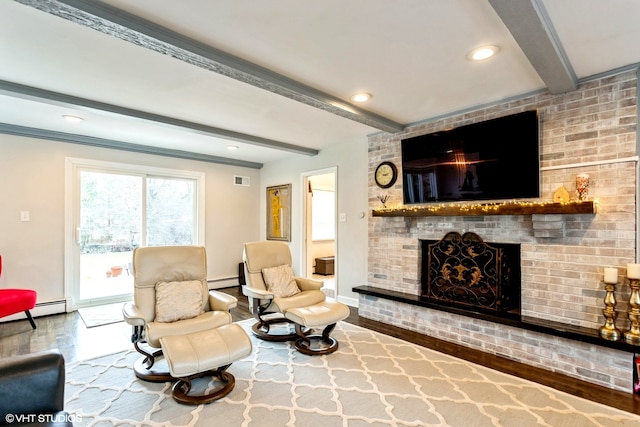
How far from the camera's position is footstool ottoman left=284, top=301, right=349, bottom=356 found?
2916 mm

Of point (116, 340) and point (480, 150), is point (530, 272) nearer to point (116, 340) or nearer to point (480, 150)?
point (480, 150)

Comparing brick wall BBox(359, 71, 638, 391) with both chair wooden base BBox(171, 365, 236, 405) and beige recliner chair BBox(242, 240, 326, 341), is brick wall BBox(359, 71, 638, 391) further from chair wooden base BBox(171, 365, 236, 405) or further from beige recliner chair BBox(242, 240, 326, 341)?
chair wooden base BBox(171, 365, 236, 405)

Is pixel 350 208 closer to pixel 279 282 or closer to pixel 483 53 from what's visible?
pixel 279 282

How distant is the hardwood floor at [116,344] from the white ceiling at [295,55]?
233cm

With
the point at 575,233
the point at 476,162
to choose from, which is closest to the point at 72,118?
the point at 476,162

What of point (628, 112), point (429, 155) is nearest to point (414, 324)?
point (429, 155)

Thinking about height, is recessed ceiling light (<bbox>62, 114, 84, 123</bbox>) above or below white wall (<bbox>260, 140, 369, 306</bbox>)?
above

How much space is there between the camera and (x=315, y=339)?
3318 mm

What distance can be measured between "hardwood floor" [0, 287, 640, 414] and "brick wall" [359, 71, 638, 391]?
0.12 meters

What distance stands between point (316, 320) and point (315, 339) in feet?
1.73

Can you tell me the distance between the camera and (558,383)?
98.1 inches

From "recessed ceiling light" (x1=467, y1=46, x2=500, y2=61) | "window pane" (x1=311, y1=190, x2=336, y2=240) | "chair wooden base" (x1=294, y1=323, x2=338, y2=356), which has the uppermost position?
"recessed ceiling light" (x1=467, y1=46, x2=500, y2=61)

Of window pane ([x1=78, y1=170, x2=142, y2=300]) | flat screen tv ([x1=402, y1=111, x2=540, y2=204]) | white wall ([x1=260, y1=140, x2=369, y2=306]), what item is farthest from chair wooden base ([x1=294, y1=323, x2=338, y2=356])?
window pane ([x1=78, y1=170, x2=142, y2=300])

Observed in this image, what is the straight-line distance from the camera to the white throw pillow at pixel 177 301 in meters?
2.72
